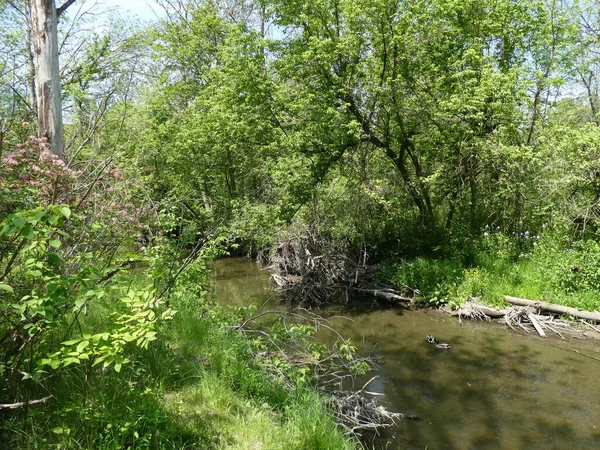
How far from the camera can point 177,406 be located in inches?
145

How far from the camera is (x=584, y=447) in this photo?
512 cm

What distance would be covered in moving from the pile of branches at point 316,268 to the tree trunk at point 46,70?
8201 mm

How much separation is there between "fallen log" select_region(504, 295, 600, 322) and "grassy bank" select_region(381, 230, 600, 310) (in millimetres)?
195

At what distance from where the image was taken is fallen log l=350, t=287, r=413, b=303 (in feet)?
37.6

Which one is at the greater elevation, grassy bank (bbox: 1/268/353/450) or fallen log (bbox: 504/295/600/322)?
grassy bank (bbox: 1/268/353/450)

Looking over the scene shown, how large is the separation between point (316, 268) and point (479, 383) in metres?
6.01

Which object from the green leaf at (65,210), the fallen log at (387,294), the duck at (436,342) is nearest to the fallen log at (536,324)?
the duck at (436,342)

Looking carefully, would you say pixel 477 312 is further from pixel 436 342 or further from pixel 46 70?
pixel 46 70

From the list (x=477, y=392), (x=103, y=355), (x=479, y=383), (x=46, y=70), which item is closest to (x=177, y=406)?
(x=103, y=355)

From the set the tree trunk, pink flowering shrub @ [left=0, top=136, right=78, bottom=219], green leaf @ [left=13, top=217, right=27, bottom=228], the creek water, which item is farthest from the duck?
green leaf @ [left=13, top=217, right=27, bottom=228]

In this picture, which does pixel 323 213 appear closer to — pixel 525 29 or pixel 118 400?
pixel 525 29

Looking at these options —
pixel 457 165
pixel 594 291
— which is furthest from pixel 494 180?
pixel 594 291

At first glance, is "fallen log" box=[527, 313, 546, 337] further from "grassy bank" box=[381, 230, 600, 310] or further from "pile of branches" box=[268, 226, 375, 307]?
"pile of branches" box=[268, 226, 375, 307]

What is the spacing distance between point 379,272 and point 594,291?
5.45 m
